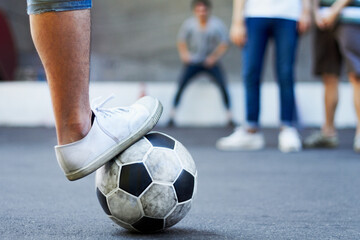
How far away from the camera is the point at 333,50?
18.7 feet

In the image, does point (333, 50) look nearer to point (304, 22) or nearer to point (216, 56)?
point (304, 22)

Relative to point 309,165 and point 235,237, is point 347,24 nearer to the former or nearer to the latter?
point 309,165

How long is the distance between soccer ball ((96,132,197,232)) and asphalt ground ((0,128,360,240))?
75 mm

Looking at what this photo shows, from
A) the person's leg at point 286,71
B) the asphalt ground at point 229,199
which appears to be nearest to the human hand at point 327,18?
the person's leg at point 286,71

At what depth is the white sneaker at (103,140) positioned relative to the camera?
225cm

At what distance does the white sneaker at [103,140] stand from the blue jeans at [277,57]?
3265 mm

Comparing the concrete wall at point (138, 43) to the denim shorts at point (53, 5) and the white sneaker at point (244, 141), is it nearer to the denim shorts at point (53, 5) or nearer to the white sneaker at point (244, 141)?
the white sneaker at point (244, 141)

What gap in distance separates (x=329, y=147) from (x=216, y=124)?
10.7ft

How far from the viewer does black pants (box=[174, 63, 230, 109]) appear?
28.7 feet

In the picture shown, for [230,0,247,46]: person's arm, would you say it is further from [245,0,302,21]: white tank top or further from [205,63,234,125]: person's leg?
[205,63,234,125]: person's leg

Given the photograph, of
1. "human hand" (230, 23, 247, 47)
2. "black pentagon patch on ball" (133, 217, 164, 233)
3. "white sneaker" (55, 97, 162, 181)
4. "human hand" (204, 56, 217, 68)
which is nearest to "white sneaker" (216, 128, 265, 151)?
"human hand" (230, 23, 247, 47)

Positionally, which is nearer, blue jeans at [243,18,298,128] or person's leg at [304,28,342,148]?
blue jeans at [243,18,298,128]

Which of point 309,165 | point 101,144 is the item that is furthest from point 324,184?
point 101,144

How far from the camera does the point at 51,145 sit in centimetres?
641
